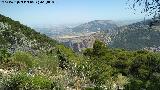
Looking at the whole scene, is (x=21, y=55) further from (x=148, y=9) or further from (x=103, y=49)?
(x=103, y=49)

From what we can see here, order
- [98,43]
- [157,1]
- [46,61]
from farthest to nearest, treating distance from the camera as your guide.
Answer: [98,43]
[46,61]
[157,1]

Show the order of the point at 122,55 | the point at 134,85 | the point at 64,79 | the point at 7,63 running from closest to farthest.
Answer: the point at 134,85, the point at 64,79, the point at 7,63, the point at 122,55

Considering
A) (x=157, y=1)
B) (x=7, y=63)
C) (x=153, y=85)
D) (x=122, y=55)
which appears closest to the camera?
(x=157, y=1)

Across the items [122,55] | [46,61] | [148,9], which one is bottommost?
[122,55]

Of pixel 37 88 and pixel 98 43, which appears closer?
pixel 37 88

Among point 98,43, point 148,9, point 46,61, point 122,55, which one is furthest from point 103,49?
point 148,9

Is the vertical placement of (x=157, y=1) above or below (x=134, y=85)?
above

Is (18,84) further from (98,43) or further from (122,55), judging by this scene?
(122,55)

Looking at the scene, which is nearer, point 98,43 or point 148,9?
point 148,9

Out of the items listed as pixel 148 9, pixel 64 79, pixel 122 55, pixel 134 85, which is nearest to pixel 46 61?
pixel 64 79
